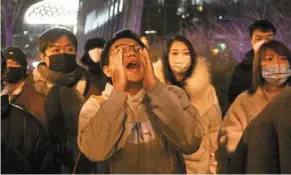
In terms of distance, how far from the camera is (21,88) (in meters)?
2.07

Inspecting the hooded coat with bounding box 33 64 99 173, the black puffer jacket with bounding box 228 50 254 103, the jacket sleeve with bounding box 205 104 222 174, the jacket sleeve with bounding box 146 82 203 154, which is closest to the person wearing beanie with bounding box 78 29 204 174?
the jacket sleeve with bounding box 146 82 203 154

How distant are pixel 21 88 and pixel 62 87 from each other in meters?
0.17

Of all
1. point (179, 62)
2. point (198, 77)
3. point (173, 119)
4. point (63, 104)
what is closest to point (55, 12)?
point (63, 104)

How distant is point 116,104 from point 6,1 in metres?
1.27

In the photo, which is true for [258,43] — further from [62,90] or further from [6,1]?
[6,1]

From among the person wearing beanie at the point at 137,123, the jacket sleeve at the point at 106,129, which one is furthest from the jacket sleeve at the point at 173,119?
the jacket sleeve at the point at 106,129

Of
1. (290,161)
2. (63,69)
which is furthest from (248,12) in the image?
(290,161)

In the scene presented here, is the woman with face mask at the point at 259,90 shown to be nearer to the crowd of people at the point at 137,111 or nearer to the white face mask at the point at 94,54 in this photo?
the crowd of people at the point at 137,111

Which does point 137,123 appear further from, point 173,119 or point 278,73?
point 278,73

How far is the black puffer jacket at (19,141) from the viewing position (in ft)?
5.38

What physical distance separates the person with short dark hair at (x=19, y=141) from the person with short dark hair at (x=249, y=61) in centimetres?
105

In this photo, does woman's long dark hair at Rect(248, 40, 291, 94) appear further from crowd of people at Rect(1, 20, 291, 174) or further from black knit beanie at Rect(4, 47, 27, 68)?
black knit beanie at Rect(4, 47, 27, 68)

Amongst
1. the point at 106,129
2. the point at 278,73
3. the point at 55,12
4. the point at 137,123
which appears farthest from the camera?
the point at 55,12

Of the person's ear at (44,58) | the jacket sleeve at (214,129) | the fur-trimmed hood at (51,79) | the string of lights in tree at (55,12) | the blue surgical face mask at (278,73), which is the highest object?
the string of lights in tree at (55,12)
